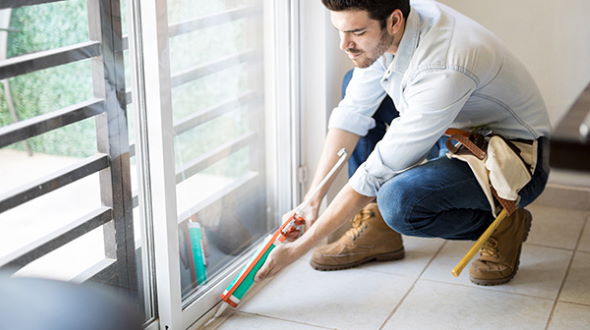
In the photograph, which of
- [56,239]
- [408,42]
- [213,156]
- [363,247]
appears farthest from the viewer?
[363,247]

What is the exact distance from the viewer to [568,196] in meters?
2.93

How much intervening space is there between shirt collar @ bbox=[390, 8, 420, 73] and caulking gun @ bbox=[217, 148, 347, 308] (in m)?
0.30

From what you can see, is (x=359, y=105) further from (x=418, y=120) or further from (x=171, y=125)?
(x=171, y=125)

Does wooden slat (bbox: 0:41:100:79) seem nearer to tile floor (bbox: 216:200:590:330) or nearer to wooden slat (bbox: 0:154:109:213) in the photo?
wooden slat (bbox: 0:154:109:213)

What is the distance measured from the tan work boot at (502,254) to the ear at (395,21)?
2.20 feet

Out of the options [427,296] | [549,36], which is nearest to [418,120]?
[427,296]

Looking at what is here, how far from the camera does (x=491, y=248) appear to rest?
2396mm

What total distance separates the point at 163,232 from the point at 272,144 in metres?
0.69

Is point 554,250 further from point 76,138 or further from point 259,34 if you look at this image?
point 76,138

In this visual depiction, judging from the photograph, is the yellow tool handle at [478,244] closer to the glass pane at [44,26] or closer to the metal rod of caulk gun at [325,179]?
the metal rod of caulk gun at [325,179]

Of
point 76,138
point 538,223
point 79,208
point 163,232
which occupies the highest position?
point 76,138

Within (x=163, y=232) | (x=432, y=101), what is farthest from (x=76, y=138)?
(x=432, y=101)

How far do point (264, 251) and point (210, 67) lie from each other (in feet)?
1.67

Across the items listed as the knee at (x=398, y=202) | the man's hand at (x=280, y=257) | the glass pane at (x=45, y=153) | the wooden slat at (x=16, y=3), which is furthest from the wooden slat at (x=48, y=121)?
the knee at (x=398, y=202)
